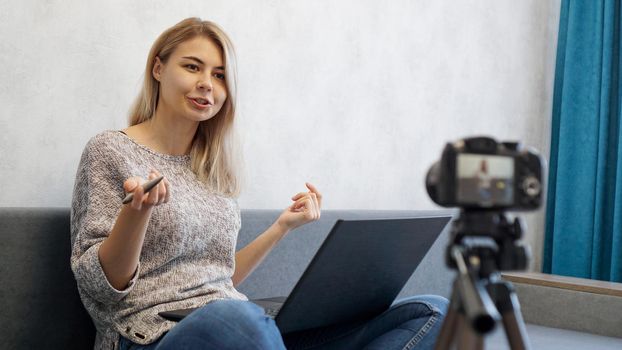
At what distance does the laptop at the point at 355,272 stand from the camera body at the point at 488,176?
0.43 metres

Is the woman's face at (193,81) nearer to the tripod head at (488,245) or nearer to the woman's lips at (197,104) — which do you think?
the woman's lips at (197,104)

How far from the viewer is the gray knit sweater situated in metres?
1.38

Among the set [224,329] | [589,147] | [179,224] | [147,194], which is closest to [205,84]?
[179,224]

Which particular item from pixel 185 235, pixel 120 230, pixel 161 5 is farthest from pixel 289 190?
pixel 120 230

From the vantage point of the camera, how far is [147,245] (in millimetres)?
1452

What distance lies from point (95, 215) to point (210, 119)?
400 millimetres

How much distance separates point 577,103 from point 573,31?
313 mm

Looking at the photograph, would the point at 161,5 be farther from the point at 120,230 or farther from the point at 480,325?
the point at 480,325

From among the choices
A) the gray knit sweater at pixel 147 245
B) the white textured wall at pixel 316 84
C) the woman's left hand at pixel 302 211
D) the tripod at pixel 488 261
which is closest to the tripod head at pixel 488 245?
the tripod at pixel 488 261

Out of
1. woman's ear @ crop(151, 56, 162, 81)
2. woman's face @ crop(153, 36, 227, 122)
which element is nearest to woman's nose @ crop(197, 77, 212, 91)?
woman's face @ crop(153, 36, 227, 122)

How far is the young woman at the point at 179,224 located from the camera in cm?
134

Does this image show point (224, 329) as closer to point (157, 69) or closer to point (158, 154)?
point (158, 154)

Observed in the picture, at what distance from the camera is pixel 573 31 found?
333 cm

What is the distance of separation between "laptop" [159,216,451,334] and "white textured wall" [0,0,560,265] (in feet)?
1.88
